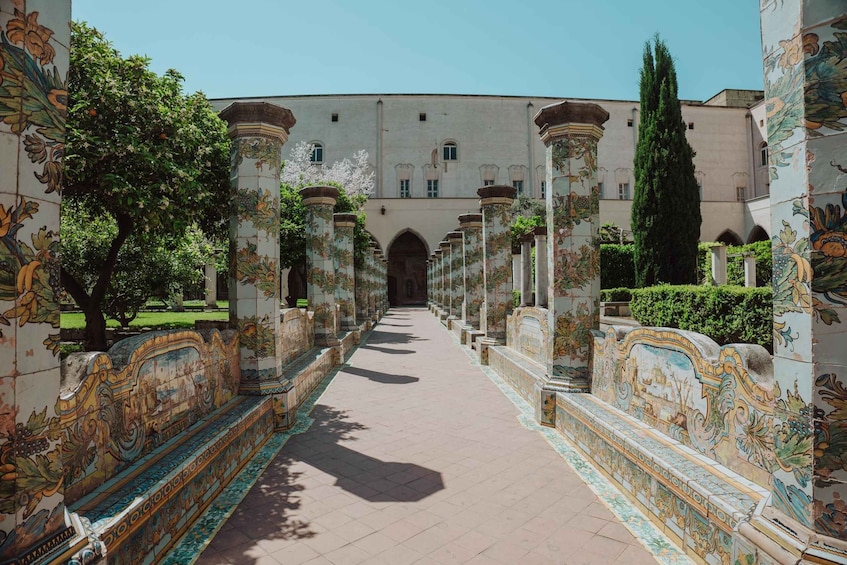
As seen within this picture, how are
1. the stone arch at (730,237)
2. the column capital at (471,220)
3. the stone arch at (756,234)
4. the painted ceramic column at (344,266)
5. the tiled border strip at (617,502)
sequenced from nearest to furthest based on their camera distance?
the tiled border strip at (617,502) → the column capital at (471,220) → the painted ceramic column at (344,266) → the stone arch at (756,234) → the stone arch at (730,237)

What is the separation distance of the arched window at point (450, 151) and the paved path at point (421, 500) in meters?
32.5

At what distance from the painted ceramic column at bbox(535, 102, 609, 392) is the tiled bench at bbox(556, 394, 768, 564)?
97cm

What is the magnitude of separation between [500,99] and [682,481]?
125ft

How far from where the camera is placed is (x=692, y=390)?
137 inches

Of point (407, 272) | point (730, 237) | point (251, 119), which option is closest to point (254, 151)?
point (251, 119)

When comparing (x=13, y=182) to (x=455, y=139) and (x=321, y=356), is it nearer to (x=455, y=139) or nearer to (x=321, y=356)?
(x=321, y=356)

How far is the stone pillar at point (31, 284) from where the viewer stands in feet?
6.34

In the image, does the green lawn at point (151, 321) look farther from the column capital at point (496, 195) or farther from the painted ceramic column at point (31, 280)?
the painted ceramic column at point (31, 280)

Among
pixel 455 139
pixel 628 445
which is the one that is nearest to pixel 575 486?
pixel 628 445

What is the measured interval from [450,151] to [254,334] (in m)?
33.6

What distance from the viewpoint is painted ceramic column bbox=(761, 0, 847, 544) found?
6.61ft

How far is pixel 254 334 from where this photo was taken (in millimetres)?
5594

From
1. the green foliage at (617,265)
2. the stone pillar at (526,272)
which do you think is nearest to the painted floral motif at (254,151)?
the stone pillar at (526,272)

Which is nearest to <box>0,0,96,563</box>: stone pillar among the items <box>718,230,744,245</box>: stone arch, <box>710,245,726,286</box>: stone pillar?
<box>710,245,726,286</box>: stone pillar
